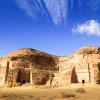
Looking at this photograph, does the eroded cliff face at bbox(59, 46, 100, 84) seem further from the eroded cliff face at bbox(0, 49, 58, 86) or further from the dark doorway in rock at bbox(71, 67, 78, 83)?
the eroded cliff face at bbox(0, 49, 58, 86)

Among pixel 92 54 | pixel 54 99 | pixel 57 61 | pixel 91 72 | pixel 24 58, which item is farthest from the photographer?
pixel 57 61

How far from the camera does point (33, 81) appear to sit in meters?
50.3

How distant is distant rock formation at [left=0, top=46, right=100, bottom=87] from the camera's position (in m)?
47.9

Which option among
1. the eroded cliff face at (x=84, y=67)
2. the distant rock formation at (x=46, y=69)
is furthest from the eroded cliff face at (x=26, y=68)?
the eroded cliff face at (x=84, y=67)

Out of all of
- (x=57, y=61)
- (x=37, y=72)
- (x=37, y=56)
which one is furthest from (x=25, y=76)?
(x=57, y=61)

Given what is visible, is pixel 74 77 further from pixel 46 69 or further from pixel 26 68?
pixel 26 68

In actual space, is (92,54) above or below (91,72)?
above

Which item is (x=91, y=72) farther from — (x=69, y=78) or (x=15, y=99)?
(x=15, y=99)

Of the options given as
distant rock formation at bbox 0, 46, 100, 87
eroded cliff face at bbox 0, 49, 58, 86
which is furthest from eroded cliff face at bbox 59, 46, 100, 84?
eroded cliff face at bbox 0, 49, 58, 86

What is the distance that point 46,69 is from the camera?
55406 mm

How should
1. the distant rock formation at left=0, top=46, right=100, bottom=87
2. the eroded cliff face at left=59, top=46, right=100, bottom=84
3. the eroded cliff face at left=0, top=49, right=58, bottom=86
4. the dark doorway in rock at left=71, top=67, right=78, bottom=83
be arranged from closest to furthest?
the eroded cliff face at left=59, top=46, right=100, bottom=84 < the distant rock formation at left=0, top=46, right=100, bottom=87 < the dark doorway in rock at left=71, top=67, right=78, bottom=83 < the eroded cliff face at left=0, top=49, right=58, bottom=86

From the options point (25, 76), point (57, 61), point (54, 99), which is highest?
point (57, 61)

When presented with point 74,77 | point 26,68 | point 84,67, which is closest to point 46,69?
point 26,68

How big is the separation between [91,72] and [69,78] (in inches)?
175
